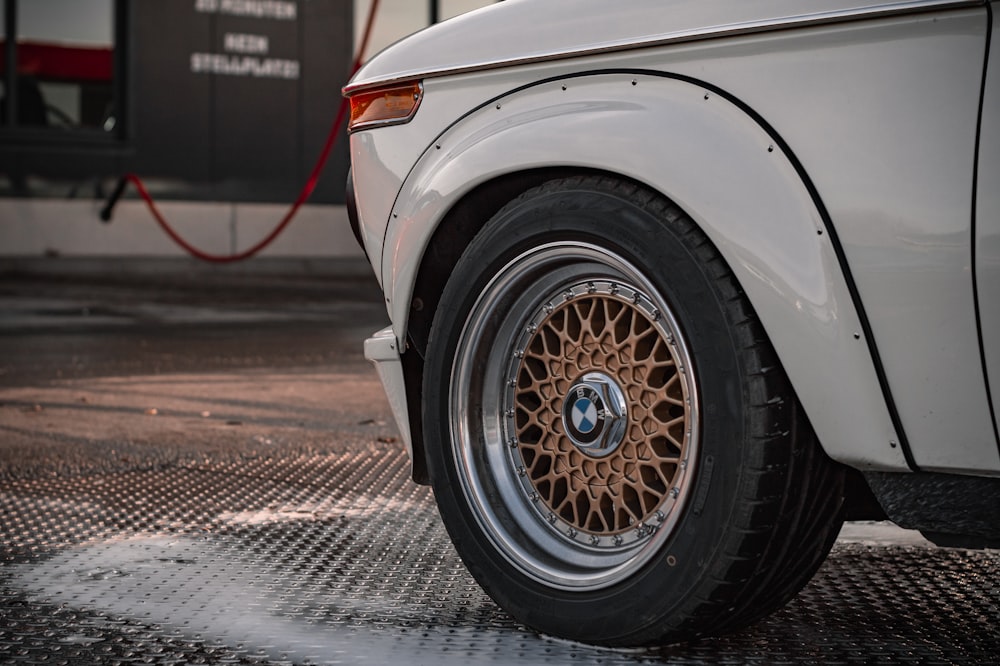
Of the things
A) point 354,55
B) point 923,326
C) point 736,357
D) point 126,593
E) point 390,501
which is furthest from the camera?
point 354,55

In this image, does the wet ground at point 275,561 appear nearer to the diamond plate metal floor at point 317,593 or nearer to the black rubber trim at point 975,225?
the diamond plate metal floor at point 317,593

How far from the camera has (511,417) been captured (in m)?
2.97

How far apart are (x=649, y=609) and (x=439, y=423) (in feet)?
2.20

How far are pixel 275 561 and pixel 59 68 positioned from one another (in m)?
15.6

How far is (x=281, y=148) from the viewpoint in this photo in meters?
19.2

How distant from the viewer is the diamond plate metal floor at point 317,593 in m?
2.70

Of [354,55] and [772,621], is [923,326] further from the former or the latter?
[354,55]

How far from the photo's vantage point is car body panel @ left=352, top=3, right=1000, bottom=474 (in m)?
2.22

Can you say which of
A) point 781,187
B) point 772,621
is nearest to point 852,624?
point 772,621

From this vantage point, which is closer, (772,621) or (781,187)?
(781,187)

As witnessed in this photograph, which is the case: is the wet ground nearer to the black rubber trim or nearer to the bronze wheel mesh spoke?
the bronze wheel mesh spoke

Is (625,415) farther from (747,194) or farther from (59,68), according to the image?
(59,68)

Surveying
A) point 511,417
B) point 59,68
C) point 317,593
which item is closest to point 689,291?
point 511,417

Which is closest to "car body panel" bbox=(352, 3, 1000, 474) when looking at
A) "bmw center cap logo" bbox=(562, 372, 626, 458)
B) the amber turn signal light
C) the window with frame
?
"bmw center cap logo" bbox=(562, 372, 626, 458)
